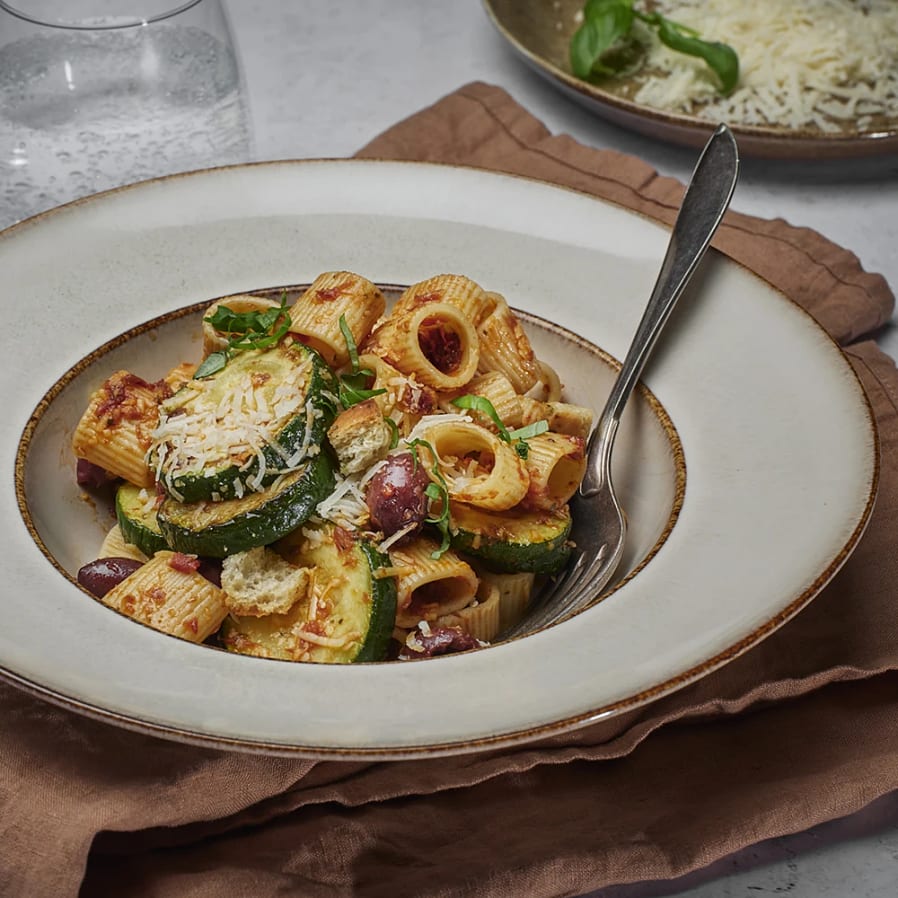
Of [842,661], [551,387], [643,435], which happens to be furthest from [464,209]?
[842,661]

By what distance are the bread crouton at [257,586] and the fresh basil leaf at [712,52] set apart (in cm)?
264

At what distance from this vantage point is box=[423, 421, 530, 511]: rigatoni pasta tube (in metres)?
2.26

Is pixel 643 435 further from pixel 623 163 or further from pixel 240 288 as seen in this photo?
pixel 623 163

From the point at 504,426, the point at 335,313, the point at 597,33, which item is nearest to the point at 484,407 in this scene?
the point at 504,426

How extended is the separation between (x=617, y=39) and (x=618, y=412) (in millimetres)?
2188

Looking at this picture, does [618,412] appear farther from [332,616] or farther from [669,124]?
[669,124]

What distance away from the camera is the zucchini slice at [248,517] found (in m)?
2.22

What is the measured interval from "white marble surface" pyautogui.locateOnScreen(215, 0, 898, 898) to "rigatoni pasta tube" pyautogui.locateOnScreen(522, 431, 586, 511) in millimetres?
1316

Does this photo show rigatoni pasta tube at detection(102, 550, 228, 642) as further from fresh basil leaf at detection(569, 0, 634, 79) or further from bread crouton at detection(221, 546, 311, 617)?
fresh basil leaf at detection(569, 0, 634, 79)

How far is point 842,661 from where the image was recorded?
2348mm

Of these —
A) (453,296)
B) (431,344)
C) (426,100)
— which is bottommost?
(426,100)

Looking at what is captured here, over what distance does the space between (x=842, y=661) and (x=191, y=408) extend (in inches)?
53.1

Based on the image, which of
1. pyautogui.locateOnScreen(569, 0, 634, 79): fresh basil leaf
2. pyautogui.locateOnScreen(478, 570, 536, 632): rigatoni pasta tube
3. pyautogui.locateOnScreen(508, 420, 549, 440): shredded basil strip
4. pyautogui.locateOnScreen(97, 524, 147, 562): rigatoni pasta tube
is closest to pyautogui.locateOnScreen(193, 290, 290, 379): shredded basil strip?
pyautogui.locateOnScreen(97, 524, 147, 562): rigatoni pasta tube

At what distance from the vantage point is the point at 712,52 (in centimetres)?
409
